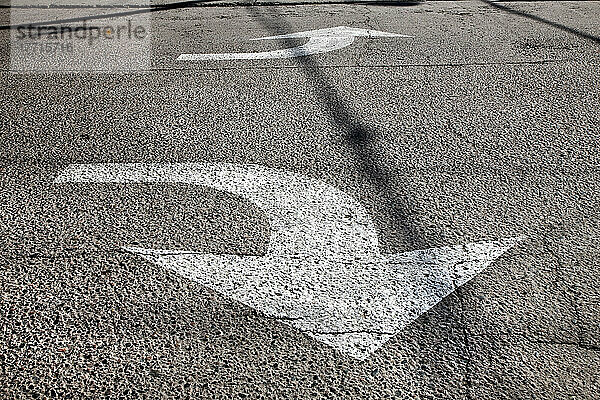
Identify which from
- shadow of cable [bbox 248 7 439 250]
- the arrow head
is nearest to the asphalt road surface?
shadow of cable [bbox 248 7 439 250]

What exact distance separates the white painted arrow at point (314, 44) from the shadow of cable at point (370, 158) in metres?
0.32

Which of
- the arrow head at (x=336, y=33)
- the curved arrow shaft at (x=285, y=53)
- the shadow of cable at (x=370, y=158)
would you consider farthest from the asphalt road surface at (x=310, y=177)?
the arrow head at (x=336, y=33)

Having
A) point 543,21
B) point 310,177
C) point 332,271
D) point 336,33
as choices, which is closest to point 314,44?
point 336,33

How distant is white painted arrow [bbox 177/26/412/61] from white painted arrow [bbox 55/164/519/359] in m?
3.42

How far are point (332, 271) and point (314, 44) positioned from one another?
4828 mm

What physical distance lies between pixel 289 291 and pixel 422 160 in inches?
68.1

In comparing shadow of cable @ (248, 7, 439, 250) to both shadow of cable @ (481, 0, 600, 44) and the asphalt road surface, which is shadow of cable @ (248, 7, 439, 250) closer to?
the asphalt road surface

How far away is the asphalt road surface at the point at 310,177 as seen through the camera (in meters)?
2.69

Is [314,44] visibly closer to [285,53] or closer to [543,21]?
[285,53]

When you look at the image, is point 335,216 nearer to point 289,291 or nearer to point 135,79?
point 289,291

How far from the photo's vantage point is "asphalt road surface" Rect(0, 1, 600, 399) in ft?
8.84

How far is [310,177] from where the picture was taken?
4.33m

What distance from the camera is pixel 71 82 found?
650 cm

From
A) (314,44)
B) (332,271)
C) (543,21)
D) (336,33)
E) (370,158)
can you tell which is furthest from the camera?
(543,21)
